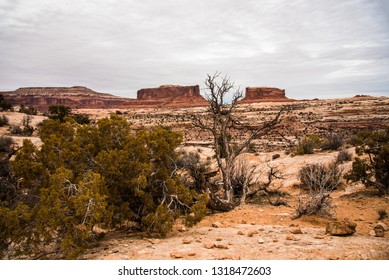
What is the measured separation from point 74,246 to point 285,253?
311 centimetres

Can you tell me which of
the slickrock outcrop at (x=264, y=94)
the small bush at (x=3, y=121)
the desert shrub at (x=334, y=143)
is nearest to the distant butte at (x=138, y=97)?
the slickrock outcrop at (x=264, y=94)

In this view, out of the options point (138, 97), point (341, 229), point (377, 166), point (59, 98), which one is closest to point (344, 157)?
point (377, 166)

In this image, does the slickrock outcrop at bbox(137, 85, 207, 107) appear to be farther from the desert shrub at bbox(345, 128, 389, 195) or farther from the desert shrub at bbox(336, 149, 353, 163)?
the desert shrub at bbox(345, 128, 389, 195)

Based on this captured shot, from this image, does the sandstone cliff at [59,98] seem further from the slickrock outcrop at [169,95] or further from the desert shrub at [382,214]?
the desert shrub at [382,214]

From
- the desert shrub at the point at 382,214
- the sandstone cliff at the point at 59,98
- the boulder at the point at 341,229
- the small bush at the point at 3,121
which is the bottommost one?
the desert shrub at the point at 382,214

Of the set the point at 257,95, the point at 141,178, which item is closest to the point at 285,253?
the point at 141,178

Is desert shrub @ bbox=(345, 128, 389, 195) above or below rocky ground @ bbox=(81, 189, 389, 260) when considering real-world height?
above

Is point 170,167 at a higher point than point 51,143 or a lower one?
lower

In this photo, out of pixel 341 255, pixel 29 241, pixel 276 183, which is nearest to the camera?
pixel 341 255

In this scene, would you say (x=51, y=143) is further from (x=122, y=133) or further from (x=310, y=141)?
(x=310, y=141)

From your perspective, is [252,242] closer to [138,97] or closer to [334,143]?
[334,143]

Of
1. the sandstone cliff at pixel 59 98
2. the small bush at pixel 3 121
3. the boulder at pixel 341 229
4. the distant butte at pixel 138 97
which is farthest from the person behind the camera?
the sandstone cliff at pixel 59 98

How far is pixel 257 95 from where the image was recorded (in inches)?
4488

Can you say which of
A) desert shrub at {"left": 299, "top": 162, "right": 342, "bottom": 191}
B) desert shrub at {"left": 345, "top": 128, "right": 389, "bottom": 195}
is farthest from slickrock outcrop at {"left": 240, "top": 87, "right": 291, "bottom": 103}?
desert shrub at {"left": 345, "top": 128, "right": 389, "bottom": 195}
